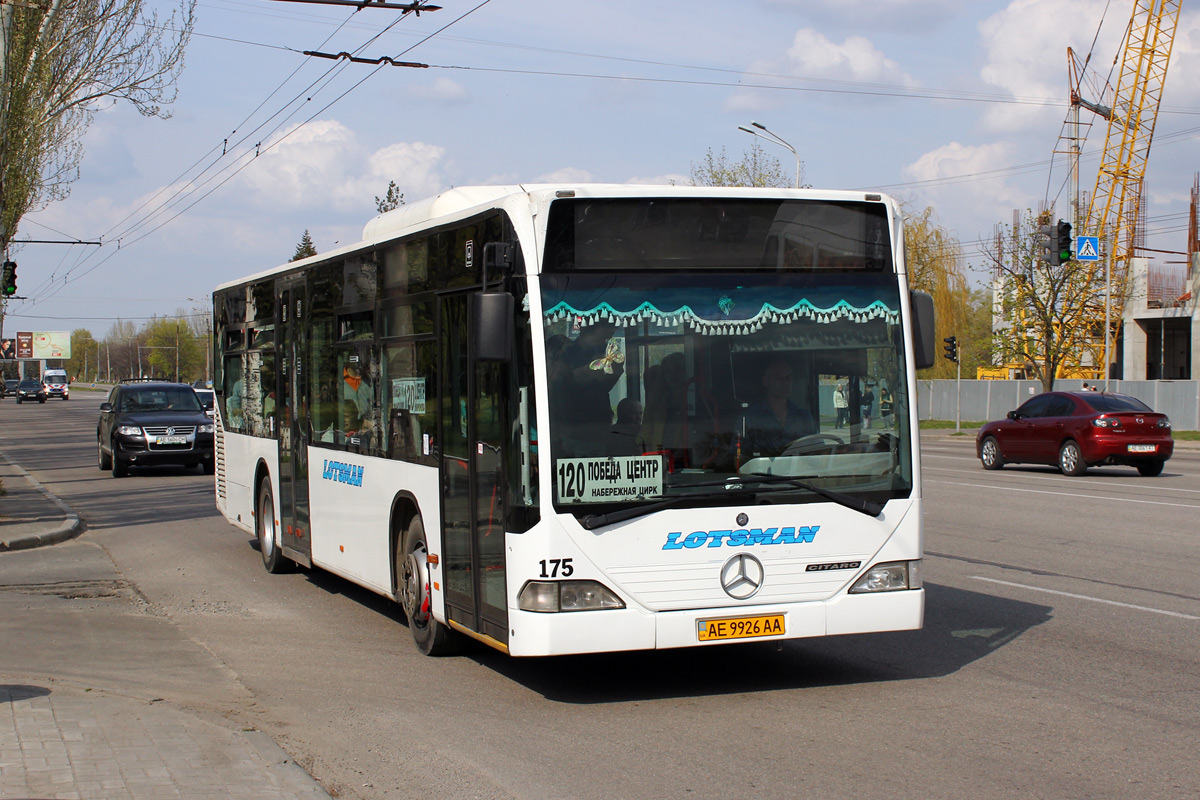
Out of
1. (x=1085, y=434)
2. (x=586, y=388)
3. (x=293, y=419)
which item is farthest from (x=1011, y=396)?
(x=586, y=388)

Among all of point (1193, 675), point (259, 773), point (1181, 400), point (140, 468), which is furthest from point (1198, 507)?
point (1181, 400)

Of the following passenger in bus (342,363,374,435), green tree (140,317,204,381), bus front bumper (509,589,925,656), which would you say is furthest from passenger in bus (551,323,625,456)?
green tree (140,317,204,381)

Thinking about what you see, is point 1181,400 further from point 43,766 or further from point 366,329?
point 43,766

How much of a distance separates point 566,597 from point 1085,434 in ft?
60.6

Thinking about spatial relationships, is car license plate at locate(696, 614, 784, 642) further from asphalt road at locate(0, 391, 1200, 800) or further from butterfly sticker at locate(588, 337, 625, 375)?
butterfly sticker at locate(588, 337, 625, 375)

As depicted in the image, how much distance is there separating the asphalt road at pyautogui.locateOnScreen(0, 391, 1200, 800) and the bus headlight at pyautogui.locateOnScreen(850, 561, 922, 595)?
58 cm

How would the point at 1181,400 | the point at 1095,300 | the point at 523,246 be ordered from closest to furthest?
the point at 523,246 < the point at 1181,400 < the point at 1095,300

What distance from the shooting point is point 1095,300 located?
55.8 m

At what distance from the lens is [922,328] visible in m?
7.22

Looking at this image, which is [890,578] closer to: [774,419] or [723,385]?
[774,419]

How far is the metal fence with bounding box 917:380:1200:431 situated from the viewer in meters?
44.5

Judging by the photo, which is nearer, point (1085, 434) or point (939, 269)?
point (1085, 434)

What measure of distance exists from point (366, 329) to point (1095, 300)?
2070 inches

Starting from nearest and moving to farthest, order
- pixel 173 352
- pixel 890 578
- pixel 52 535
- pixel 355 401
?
pixel 890 578 → pixel 355 401 → pixel 52 535 → pixel 173 352
